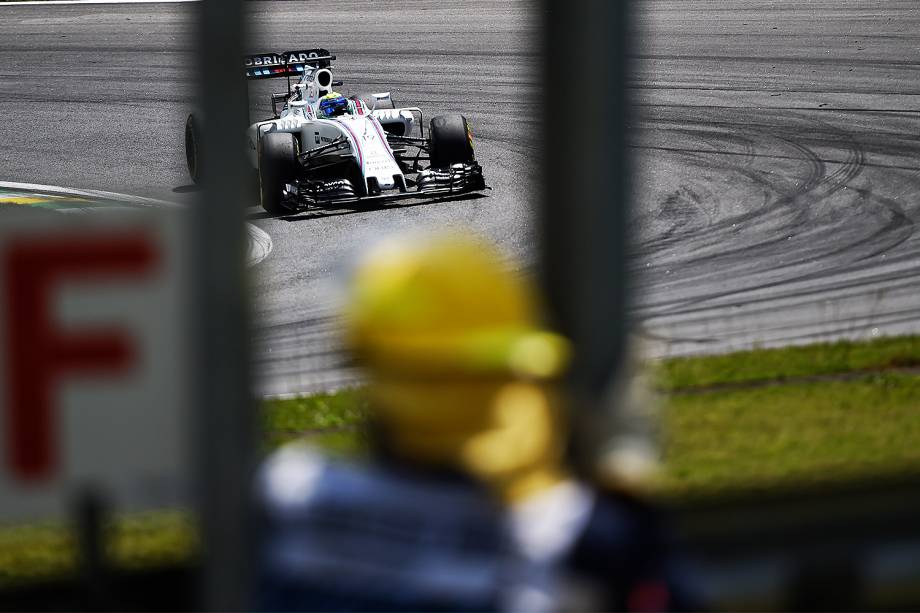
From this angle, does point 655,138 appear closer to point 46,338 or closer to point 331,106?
point 331,106

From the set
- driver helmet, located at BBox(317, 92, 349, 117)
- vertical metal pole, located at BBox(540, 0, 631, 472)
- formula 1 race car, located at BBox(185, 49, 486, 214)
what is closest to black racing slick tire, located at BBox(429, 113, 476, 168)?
formula 1 race car, located at BBox(185, 49, 486, 214)

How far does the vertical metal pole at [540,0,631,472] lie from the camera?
7.68 ft

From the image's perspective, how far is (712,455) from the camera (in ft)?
18.6

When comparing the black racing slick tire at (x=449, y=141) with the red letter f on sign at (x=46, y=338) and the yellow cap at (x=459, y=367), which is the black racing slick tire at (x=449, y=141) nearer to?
the red letter f on sign at (x=46, y=338)

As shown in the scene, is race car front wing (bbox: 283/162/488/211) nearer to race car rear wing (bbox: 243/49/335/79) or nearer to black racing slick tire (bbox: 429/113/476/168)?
black racing slick tire (bbox: 429/113/476/168)

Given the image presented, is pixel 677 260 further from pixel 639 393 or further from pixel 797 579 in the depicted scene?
pixel 639 393

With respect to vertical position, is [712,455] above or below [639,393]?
below

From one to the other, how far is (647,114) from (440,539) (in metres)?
16.6

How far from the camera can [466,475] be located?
1.52 m

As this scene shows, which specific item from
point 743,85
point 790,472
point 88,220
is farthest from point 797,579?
point 743,85

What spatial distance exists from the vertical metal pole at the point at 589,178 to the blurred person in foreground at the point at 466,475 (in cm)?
77

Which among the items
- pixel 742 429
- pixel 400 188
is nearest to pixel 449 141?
pixel 400 188

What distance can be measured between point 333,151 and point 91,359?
11441 millimetres

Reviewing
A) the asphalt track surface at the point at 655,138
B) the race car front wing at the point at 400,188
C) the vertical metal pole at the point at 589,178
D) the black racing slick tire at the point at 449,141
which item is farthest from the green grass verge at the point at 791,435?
the black racing slick tire at the point at 449,141
